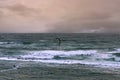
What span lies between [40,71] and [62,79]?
11.2ft

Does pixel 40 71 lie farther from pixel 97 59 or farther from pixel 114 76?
pixel 97 59

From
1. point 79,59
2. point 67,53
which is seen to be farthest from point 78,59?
point 67,53

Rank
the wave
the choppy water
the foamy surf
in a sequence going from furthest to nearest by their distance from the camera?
the choppy water, the wave, the foamy surf

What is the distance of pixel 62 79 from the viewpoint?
66.9 ft

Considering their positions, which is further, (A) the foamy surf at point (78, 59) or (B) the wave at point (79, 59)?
(B) the wave at point (79, 59)

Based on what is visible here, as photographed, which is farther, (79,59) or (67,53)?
(67,53)

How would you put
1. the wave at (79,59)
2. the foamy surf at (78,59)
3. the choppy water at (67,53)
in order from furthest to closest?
the choppy water at (67,53) < the wave at (79,59) < the foamy surf at (78,59)

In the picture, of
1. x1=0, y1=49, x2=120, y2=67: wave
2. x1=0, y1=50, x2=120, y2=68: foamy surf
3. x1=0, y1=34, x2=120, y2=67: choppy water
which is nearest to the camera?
x1=0, y1=50, x2=120, y2=68: foamy surf

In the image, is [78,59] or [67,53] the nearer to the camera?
[78,59]

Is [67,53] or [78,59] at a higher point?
[67,53]

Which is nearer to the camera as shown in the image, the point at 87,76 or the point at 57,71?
the point at 87,76

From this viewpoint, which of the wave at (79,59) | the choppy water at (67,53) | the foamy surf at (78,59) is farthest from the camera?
the choppy water at (67,53)


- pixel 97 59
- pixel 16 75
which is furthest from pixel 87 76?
pixel 97 59

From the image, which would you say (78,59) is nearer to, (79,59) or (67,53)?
(79,59)
